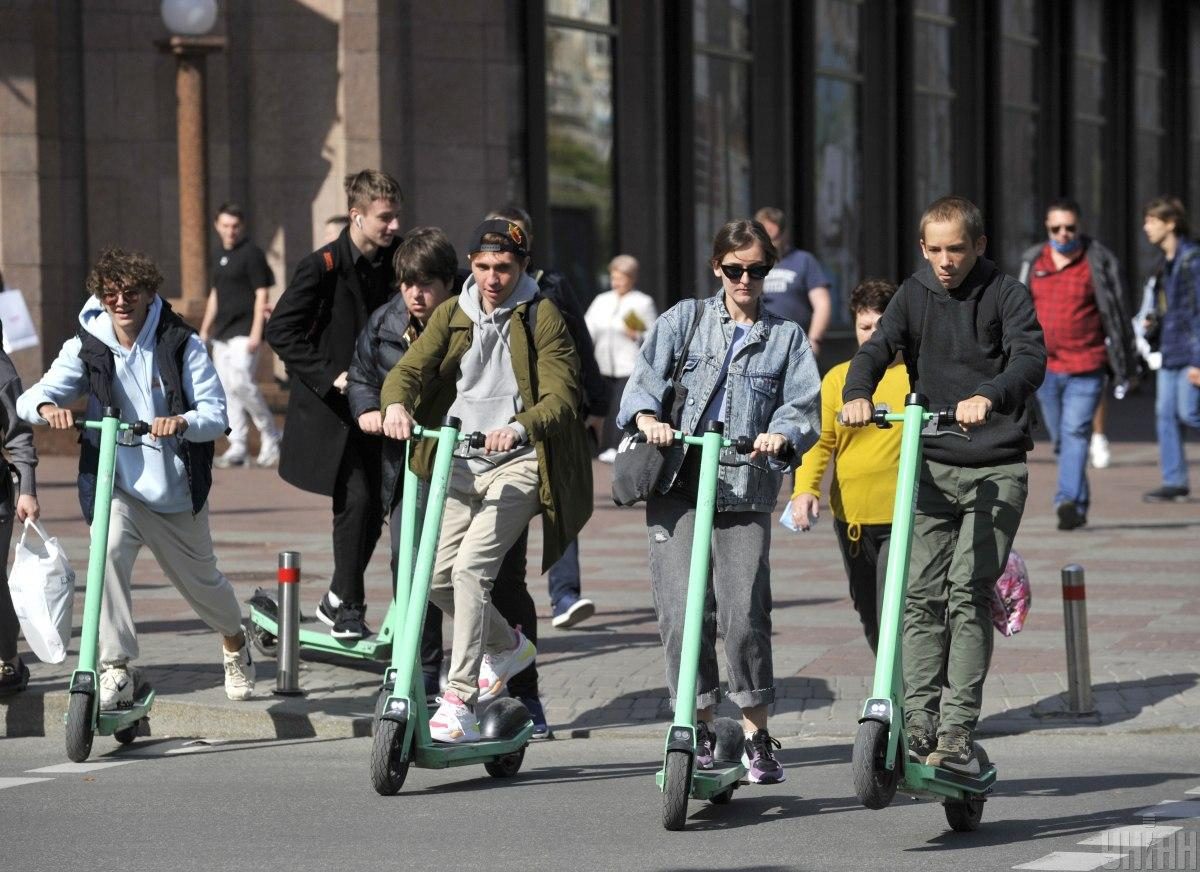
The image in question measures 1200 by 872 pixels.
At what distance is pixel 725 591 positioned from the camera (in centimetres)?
646

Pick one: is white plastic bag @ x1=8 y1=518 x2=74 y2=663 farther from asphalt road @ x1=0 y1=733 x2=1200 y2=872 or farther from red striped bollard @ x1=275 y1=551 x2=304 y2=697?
red striped bollard @ x1=275 y1=551 x2=304 y2=697

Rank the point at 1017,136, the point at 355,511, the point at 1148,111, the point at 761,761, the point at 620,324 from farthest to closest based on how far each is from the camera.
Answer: the point at 1148,111, the point at 1017,136, the point at 620,324, the point at 355,511, the point at 761,761

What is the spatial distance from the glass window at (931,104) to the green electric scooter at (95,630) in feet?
76.7

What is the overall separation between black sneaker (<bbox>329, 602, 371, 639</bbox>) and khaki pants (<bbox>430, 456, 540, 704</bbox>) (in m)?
1.46

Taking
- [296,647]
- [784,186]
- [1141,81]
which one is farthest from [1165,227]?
[1141,81]

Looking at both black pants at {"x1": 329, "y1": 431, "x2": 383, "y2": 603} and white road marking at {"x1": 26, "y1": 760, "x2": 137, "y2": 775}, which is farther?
black pants at {"x1": 329, "y1": 431, "x2": 383, "y2": 603}

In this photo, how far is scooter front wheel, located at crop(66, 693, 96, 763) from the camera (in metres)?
7.10

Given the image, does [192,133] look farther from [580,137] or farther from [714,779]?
[714,779]

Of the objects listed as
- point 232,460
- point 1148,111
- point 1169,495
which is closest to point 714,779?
point 1169,495

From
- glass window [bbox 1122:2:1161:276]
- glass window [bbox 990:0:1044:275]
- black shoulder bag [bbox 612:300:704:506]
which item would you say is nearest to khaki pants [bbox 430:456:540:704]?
black shoulder bag [bbox 612:300:704:506]

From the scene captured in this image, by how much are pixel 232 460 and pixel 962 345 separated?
12074 millimetres

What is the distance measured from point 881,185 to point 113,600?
74.7ft

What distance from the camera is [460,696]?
6.80 m

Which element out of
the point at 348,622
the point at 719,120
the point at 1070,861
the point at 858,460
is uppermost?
the point at 719,120
